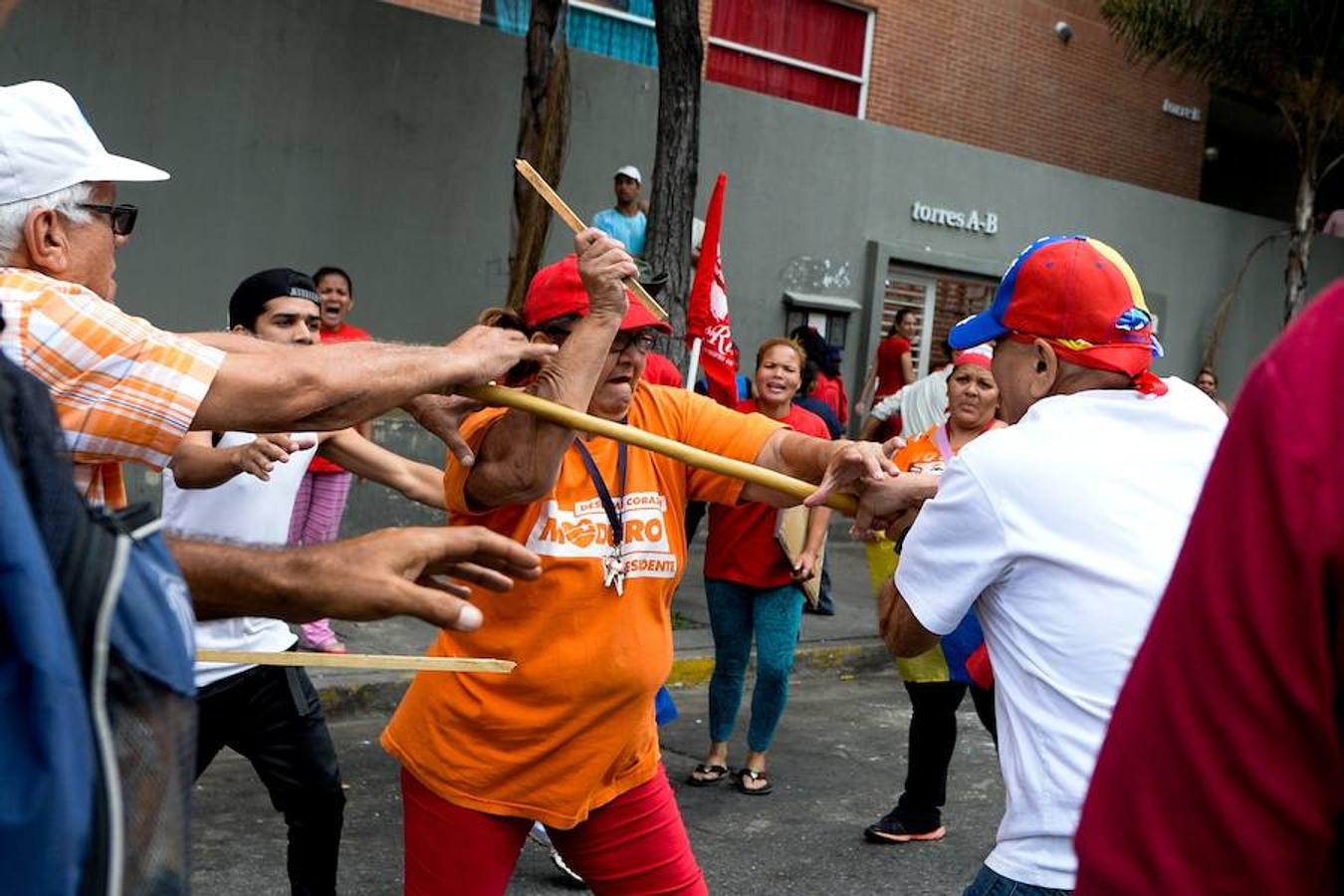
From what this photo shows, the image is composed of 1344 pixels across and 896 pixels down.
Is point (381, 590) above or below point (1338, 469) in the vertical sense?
below

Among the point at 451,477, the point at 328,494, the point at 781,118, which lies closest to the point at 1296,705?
the point at 451,477

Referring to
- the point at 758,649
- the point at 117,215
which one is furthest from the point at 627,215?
the point at 117,215

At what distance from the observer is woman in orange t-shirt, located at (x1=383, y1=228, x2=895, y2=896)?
340 centimetres

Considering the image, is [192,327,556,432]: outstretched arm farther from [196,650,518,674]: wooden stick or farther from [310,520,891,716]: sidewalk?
[310,520,891,716]: sidewalk

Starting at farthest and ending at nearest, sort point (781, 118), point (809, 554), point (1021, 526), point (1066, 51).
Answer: point (1066, 51)
point (781, 118)
point (809, 554)
point (1021, 526)

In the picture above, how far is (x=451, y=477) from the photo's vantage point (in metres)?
3.52

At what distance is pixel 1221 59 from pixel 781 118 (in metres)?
6.50

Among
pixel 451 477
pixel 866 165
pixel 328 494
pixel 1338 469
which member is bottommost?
pixel 328 494

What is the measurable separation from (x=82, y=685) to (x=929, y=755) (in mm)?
5131

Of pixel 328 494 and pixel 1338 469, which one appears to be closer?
pixel 1338 469

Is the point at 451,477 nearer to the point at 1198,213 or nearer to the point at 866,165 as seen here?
the point at 866,165

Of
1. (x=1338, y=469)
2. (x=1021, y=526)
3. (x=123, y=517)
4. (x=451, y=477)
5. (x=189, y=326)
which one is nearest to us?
(x=1338, y=469)

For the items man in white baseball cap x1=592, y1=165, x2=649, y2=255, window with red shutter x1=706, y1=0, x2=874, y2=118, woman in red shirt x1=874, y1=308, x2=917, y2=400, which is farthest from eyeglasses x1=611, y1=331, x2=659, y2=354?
window with red shutter x1=706, y1=0, x2=874, y2=118

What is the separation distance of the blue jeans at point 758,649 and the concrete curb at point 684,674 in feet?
0.84
